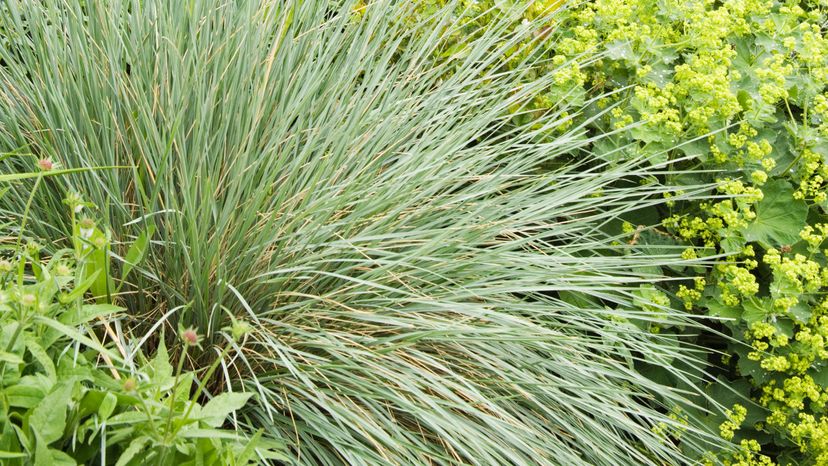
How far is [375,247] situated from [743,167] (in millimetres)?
1211

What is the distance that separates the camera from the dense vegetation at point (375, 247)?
5.63 feet

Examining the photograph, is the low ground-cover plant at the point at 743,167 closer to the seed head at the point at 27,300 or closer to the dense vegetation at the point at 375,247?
the dense vegetation at the point at 375,247

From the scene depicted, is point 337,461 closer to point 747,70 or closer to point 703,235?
point 703,235

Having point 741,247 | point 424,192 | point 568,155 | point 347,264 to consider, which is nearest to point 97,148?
point 347,264

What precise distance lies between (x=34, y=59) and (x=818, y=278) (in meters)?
2.18

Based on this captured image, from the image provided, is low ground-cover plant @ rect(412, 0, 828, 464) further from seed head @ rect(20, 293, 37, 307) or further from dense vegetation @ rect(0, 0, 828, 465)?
seed head @ rect(20, 293, 37, 307)

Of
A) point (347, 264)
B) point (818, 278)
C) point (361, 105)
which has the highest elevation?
point (361, 105)

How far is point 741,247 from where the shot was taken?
96.9 inches

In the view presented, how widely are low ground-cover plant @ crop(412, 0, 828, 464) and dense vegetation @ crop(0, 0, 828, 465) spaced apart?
0.01m

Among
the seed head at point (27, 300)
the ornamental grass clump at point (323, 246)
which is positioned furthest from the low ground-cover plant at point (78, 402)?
the ornamental grass clump at point (323, 246)

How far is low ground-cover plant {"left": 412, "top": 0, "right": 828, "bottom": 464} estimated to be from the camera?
2.39 meters

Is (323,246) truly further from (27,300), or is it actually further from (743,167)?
(743,167)

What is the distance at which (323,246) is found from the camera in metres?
2.09

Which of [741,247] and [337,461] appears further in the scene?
[741,247]
